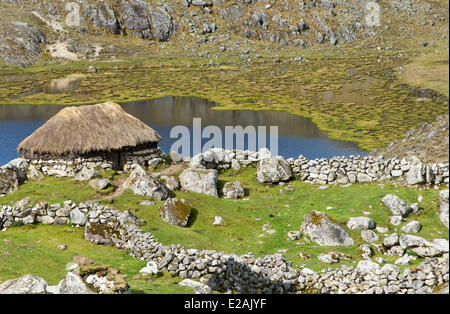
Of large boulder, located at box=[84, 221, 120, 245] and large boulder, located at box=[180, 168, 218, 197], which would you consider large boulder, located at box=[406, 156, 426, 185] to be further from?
large boulder, located at box=[84, 221, 120, 245]

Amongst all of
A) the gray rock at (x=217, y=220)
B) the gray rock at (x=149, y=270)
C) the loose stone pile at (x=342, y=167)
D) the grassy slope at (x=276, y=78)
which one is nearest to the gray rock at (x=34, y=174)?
the loose stone pile at (x=342, y=167)

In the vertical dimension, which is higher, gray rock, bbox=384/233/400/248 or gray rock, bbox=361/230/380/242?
gray rock, bbox=384/233/400/248

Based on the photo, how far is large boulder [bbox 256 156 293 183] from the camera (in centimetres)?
3158

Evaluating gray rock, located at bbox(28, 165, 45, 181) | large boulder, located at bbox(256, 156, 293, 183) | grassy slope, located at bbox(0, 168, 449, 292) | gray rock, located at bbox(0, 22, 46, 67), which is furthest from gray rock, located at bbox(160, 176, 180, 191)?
gray rock, located at bbox(0, 22, 46, 67)

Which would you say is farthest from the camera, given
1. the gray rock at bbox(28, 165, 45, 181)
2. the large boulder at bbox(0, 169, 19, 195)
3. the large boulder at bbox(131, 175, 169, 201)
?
the gray rock at bbox(28, 165, 45, 181)

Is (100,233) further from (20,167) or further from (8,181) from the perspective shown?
(20,167)

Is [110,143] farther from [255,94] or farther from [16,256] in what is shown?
[255,94]

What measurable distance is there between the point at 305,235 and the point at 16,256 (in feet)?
46.1

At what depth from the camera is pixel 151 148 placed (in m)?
36.0

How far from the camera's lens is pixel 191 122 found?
238 feet

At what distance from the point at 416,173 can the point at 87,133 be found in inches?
897

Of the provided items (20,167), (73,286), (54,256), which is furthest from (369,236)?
(20,167)

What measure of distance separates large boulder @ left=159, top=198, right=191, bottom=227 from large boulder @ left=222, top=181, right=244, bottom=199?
467cm

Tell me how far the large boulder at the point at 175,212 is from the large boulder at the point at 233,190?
4.67 metres
